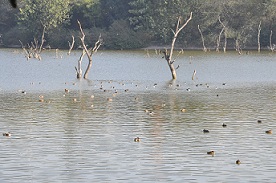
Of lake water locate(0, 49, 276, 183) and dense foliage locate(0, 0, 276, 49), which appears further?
dense foliage locate(0, 0, 276, 49)

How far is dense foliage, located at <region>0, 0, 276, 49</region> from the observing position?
392 ft

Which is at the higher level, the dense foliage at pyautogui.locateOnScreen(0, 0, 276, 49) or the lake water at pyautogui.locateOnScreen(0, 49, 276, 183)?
the dense foliage at pyautogui.locateOnScreen(0, 0, 276, 49)

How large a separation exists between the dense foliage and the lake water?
2450 inches

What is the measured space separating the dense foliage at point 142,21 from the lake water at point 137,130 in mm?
62225

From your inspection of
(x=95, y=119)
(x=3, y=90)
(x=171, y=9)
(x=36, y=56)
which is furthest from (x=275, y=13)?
(x=95, y=119)

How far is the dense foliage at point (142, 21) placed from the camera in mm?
119438

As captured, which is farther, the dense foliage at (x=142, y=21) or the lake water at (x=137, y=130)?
the dense foliage at (x=142, y=21)

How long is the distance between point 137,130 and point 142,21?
95.5m

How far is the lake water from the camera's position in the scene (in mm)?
21641

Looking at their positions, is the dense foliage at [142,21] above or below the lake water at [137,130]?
above

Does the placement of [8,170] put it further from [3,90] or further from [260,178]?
[3,90]

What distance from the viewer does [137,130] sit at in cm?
2948

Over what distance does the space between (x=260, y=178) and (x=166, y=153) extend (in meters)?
4.29

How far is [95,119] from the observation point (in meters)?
32.9
